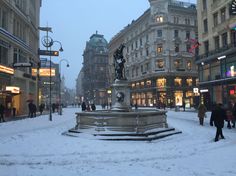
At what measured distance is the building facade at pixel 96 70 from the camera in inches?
4823

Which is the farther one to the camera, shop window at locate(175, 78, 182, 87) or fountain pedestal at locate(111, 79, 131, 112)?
shop window at locate(175, 78, 182, 87)

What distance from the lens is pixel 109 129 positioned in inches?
593

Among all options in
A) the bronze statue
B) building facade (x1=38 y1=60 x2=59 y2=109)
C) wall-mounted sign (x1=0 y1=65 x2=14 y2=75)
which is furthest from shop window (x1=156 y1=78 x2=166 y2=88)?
the bronze statue

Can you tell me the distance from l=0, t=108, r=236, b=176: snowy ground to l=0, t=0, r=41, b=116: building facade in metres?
19.2

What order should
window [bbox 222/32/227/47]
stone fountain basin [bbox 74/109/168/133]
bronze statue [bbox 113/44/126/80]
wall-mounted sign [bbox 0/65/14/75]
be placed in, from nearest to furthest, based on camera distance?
1. stone fountain basin [bbox 74/109/168/133]
2. bronze statue [bbox 113/44/126/80]
3. wall-mounted sign [bbox 0/65/14/75]
4. window [bbox 222/32/227/47]

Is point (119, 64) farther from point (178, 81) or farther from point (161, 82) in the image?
point (178, 81)

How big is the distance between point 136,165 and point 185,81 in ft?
197

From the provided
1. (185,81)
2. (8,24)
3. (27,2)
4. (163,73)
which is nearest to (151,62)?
(163,73)

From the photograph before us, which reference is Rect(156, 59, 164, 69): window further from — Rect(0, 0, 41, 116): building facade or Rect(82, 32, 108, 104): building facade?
Rect(82, 32, 108, 104): building facade

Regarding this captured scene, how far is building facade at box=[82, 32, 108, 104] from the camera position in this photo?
402 ft

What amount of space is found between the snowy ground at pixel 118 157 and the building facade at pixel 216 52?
24.0m

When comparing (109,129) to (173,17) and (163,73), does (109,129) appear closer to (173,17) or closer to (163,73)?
(163,73)

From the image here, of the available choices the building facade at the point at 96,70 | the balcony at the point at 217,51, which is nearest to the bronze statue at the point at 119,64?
the balcony at the point at 217,51

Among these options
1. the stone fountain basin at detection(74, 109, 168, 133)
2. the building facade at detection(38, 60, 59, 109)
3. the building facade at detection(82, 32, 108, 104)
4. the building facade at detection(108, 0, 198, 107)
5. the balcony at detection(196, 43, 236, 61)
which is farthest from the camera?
the building facade at detection(82, 32, 108, 104)
